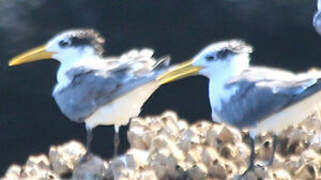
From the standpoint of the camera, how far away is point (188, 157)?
802 centimetres

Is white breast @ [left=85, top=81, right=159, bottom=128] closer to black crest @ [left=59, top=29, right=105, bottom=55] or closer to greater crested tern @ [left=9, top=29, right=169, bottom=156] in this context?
greater crested tern @ [left=9, top=29, right=169, bottom=156]

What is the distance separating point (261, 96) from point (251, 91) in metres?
0.10

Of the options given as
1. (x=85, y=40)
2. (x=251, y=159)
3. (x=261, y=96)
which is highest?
(x=85, y=40)

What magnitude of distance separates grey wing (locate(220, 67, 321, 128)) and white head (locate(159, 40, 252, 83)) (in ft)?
0.44

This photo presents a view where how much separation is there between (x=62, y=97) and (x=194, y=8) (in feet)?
14.1

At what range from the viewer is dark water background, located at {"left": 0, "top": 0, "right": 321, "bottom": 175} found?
40.1 feet

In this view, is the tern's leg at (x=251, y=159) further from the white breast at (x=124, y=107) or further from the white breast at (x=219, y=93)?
the white breast at (x=124, y=107)

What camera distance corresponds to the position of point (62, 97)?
350 inches

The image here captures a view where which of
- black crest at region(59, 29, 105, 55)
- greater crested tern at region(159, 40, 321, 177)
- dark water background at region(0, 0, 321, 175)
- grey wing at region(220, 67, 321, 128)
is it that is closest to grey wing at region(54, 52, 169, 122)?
greater crested tern at region(159, 40, 321, 177)

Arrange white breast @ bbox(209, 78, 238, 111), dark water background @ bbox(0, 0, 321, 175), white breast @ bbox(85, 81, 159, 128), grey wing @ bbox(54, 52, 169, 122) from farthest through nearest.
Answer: dark water background @ bbox(0, 0, 321, 175) → white breast @ bbox(85, 81, 159, 128) → grey wing @ bbox(54, 52, 169, 122) → white breast @ bbox(209, 78, 238, 111)

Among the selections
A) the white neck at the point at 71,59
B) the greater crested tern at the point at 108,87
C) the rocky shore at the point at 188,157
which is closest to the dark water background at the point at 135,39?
the white neck at the point at 71,59

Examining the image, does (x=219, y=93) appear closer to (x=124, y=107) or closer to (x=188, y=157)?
(x=188, y=157)

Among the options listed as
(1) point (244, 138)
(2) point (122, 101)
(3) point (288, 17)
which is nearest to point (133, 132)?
(2) point (122, 101)

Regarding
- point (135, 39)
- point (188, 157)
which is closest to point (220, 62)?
point (188, 157)
